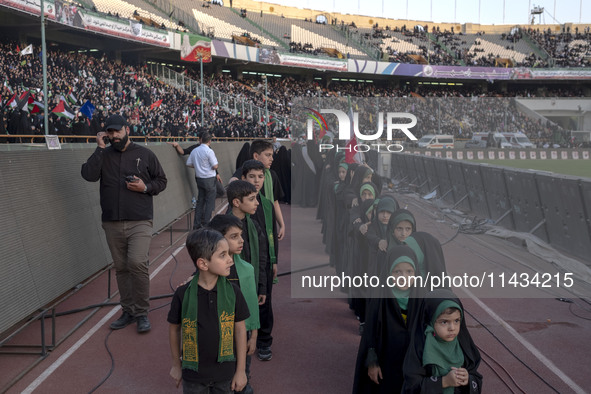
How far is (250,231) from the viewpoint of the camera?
16.2 ft

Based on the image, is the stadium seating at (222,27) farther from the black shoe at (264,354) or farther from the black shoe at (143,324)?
the black shoe at (264,354)

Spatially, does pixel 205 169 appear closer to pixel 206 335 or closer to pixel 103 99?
pixel 206 335

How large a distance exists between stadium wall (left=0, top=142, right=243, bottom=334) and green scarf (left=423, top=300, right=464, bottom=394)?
3695 mm

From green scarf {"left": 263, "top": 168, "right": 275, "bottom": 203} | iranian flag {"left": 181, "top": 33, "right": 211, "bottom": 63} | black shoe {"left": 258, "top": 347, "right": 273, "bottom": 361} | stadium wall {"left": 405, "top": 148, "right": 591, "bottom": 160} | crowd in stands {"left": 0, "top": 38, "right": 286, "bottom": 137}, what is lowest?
black shoe {"left": 258, "top": 347, "right": 273, "bottom": 361}

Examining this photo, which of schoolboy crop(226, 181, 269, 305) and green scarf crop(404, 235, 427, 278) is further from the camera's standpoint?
schoolboy crop(226, 181, 269, 305)

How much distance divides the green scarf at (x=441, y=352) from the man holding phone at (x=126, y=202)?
3.53 metres

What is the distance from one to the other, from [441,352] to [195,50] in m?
34.1

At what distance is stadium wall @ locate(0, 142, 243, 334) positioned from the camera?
18.3ft

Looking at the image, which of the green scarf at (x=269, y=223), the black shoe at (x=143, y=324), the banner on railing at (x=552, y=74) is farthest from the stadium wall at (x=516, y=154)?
the green scarf at (x=269, y=223)

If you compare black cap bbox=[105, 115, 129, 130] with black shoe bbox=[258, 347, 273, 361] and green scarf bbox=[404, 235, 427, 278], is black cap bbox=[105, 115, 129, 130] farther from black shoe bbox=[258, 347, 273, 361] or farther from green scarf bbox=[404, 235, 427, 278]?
green scarf bbox=[404, 235, 427, 278]

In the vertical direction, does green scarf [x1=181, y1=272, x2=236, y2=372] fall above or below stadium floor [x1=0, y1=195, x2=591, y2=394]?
above

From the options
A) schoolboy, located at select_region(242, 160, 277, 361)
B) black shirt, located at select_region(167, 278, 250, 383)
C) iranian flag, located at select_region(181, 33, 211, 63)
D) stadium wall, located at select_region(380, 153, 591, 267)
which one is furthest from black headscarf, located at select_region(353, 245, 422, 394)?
iranian flag, located at select_region(181, 33, 211, 63)

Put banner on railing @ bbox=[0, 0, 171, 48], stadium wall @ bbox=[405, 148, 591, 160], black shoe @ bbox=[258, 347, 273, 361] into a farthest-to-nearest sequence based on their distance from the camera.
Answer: stadium wall @ bbox=[405, 148, 591, 160] < banner on railing @ bbox=[0, 0, 171, 48] < black shoe @ bbox=[258, 347, 273, 361]

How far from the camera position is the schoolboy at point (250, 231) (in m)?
4.80
